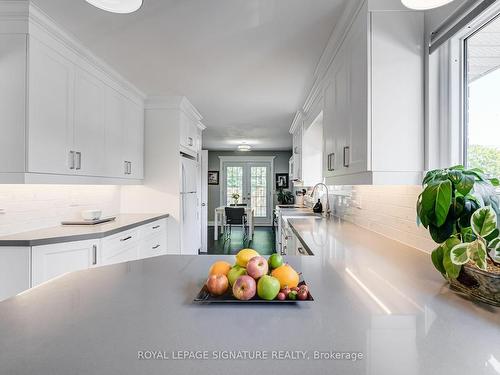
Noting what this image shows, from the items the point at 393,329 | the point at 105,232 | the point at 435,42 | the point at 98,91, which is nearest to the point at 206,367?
the point at 393,329

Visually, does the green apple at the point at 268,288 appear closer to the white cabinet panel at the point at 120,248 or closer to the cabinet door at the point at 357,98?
the cabinet door at the point at 357,98

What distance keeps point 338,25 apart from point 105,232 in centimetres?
236

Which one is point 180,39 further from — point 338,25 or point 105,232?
point 105,232

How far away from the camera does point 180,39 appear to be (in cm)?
223

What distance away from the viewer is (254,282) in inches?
34.7

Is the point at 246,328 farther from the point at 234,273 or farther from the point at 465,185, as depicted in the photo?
the point at 465,185

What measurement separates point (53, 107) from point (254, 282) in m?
2.20

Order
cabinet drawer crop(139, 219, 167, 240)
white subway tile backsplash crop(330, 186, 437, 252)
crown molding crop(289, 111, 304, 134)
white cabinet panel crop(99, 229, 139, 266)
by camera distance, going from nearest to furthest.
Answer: white subway tile backsplash crop(330, 186, 437, 252), white cabinet panel crop(99, 229, 139, 266), cabinet drawer crop(139, 219, 167, 240), crown molding crop(289, 111, 304, 134)

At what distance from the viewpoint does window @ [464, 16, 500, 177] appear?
1237 mm

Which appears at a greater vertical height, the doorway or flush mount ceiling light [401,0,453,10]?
flush mount ceiling light [401,0,453,10]

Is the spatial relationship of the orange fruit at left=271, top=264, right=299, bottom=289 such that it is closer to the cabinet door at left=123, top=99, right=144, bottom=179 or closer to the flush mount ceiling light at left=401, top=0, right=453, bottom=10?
the flush mount ceiling light at left=401, top=0, right=453, bottom=10

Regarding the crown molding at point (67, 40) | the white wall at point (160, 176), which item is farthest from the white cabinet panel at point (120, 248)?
the crown molding at point (67, 40)

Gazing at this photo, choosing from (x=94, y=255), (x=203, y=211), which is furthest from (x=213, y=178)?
(x=94, y=255)

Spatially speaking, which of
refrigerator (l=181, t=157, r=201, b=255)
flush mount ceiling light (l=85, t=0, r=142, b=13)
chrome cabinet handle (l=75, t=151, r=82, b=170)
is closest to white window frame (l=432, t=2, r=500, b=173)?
flush mount ceiling light (l=85, t=0, r=142, b=13)
